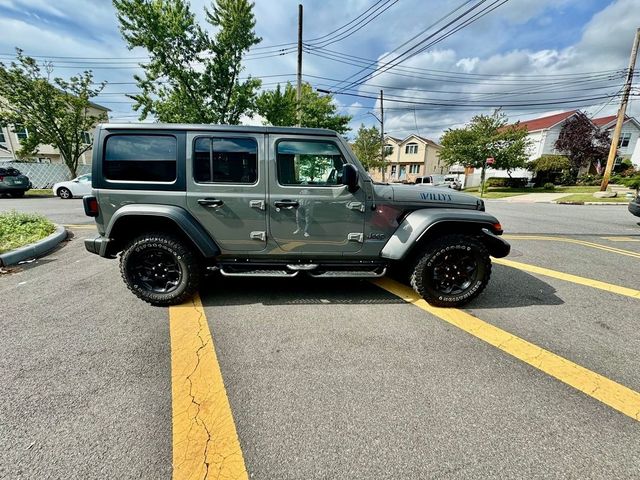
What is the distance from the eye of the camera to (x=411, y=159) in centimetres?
4903

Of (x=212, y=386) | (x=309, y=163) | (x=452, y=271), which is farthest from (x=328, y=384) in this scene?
(x=309, y=163)

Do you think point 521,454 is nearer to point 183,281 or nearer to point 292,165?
point 292,165

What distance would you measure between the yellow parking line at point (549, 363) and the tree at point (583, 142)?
112ft

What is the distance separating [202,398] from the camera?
196 centimetres

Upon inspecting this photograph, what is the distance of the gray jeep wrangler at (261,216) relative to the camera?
305 cm

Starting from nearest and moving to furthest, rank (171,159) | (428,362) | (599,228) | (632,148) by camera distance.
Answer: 1. (428,362)
2. (171,159)
3. (599,228)
4. (632,148)

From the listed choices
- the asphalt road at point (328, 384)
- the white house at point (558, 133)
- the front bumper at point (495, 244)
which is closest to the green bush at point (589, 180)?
the white house at point (558, 133)

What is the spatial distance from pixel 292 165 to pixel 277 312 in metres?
1.63

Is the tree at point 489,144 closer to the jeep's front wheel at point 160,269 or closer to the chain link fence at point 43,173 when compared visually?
the jeep's front wheel at point 160,269

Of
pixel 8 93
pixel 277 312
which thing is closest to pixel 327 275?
pixel 277 312

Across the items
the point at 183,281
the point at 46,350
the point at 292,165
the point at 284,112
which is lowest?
the point at 46,350

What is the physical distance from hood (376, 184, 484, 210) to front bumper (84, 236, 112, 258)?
3.14m

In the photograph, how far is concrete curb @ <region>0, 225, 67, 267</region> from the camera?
4.42 meters

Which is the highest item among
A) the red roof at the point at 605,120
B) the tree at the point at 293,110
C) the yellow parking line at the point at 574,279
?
the red roof at the point at 605,120
